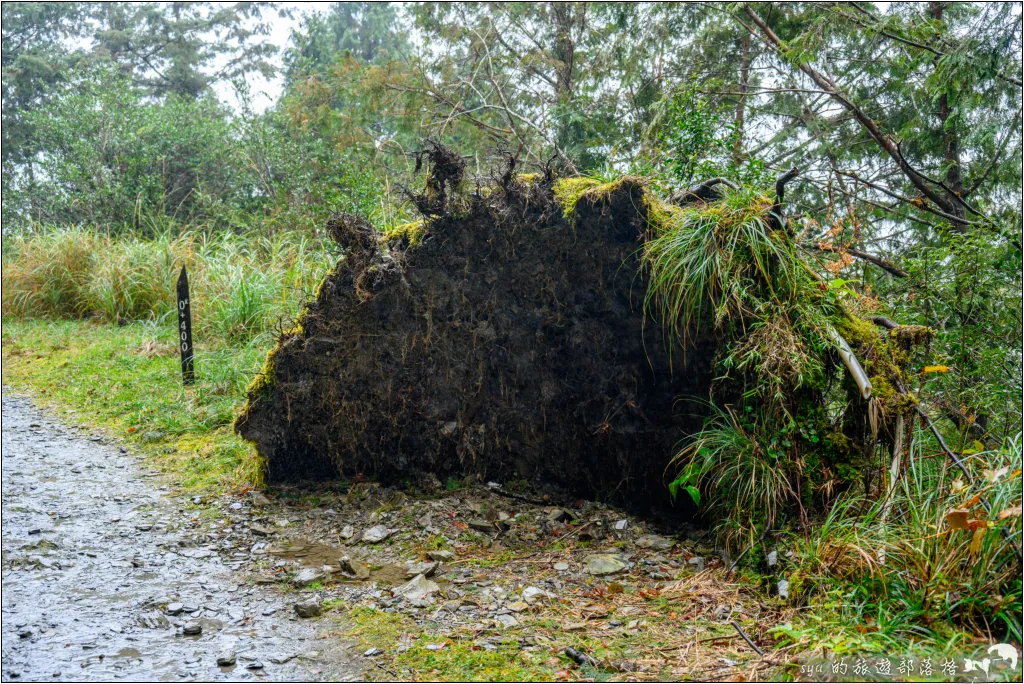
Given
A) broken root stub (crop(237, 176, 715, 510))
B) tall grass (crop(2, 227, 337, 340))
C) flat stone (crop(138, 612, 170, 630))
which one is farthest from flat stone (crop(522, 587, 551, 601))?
tall grass (crop(2, 227, 337, 340))

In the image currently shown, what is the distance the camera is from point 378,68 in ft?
33.5

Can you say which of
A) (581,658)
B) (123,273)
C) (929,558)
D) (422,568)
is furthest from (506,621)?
(123,273)

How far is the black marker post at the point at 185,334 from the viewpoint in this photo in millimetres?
6371

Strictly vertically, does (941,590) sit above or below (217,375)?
below

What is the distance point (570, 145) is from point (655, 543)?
6.05 meters

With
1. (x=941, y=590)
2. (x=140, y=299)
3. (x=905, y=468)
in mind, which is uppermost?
(x=140, y=299)

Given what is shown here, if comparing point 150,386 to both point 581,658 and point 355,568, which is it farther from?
point 581,658

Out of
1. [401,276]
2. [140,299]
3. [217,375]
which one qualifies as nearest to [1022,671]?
[401,276]

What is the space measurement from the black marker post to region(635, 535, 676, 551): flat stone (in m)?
4.09

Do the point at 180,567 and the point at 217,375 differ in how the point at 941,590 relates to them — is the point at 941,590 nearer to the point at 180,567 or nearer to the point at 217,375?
the point at 180,567

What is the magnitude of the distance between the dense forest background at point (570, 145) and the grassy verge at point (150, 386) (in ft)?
0.52

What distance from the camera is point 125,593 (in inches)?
133

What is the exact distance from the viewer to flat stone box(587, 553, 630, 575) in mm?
3746

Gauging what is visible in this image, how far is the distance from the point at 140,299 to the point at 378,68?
14.0ft
